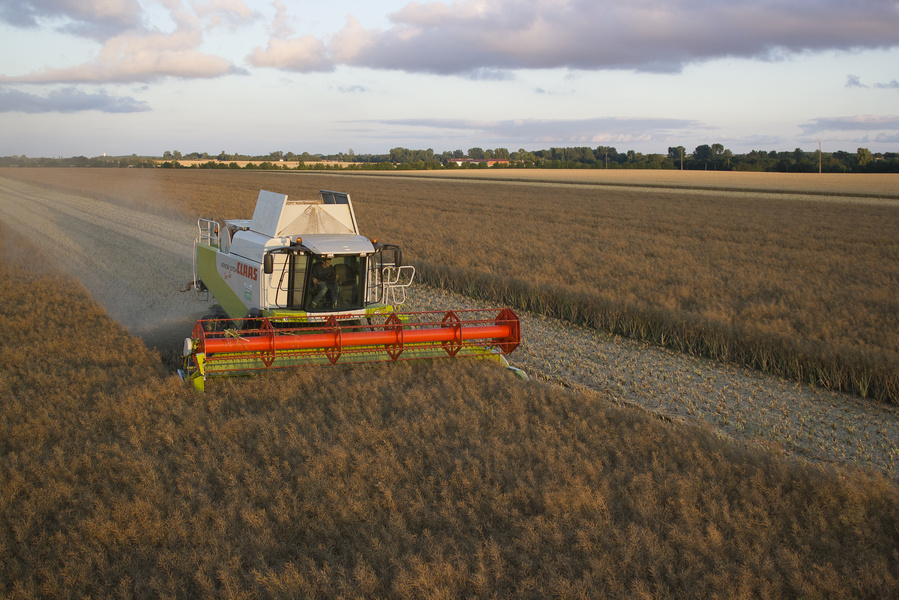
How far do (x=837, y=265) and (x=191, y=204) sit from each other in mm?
27481

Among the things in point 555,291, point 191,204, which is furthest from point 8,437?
point 191,204

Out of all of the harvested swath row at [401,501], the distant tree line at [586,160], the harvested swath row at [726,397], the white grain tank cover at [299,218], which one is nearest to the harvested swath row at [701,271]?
the harvested swath row at [726,397]

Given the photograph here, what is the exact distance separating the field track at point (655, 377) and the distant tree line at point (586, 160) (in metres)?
70.4

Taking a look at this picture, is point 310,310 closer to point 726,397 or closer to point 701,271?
point 726,397

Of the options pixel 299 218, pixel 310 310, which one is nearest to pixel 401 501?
pixel 310 310

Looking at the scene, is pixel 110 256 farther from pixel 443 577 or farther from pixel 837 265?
pixel 837 265

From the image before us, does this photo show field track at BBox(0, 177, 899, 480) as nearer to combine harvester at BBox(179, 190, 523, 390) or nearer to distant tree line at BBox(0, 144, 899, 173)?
combine harvester at BBox(179, 190, 523, 390)

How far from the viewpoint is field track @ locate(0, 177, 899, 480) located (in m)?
6.85

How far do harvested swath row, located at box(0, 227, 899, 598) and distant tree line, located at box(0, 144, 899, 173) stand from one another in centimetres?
7431

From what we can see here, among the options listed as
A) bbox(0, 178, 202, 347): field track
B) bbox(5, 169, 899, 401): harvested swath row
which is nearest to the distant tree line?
bbox(5, 169, 899, 401): harvested swath row

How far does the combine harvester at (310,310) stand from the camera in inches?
296

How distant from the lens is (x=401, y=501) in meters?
4.92

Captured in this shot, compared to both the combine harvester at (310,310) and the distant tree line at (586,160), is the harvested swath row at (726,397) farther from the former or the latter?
the distant tree line at (586,160)

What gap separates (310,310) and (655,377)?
4726mm
